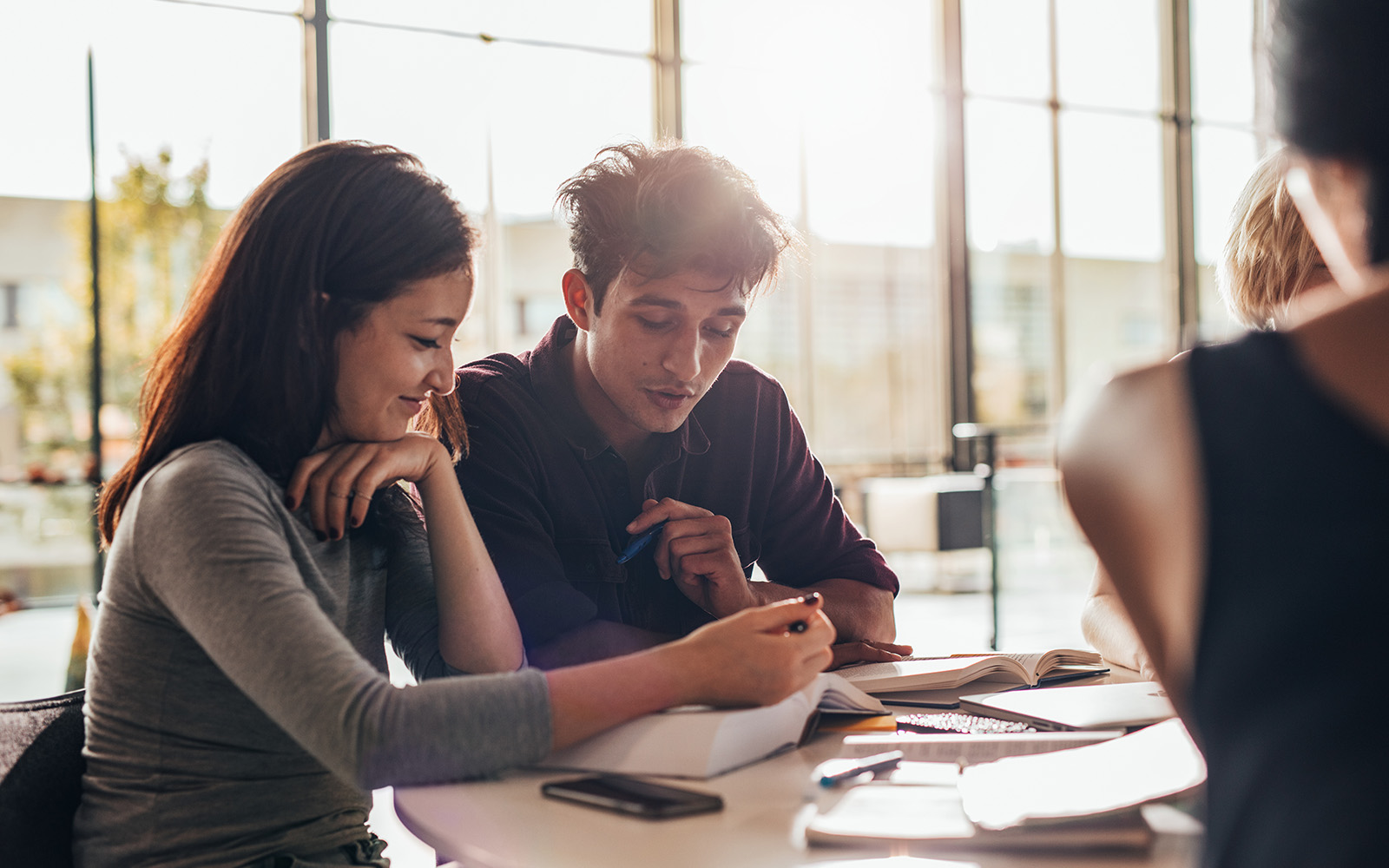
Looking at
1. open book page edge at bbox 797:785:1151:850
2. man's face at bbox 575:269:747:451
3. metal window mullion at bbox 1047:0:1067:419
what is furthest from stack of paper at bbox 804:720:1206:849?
metal window mullion at bbox 1047:0:1067:419

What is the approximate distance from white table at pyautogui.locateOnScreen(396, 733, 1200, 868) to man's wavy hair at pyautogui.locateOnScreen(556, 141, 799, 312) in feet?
3.06

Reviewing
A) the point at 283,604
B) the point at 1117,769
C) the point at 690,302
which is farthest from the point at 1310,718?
the point at 690,302

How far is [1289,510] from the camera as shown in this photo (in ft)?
1.67

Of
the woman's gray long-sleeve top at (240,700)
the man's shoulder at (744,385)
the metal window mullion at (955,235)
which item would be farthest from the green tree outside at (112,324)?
the metal window mullion at (955,235)

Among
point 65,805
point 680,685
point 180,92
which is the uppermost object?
point 180,92

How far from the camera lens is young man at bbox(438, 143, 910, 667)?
64.5 inches

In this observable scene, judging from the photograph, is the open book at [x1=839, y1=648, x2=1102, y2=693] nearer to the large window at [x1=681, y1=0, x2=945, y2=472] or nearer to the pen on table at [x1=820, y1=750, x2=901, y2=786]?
the pen on table at [x1=820, y1=750, x2=901, y2=786]

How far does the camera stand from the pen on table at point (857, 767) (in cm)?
100

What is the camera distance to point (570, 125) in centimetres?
582

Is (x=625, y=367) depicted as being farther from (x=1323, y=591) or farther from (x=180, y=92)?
(x=180, y=92)

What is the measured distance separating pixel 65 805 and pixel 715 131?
5555 millimetres

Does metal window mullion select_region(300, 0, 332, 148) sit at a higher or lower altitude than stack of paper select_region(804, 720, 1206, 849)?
higher

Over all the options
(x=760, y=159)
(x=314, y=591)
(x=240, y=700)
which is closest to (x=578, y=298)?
(x=314, y=591)

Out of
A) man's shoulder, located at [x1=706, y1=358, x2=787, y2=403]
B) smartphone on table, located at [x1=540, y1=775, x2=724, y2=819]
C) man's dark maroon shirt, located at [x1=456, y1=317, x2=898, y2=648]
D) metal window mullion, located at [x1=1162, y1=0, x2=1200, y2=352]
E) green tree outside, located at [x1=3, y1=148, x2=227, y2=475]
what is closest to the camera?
smartphone on table, located at [x1=540, y1=775, x2=724, y2=819]
